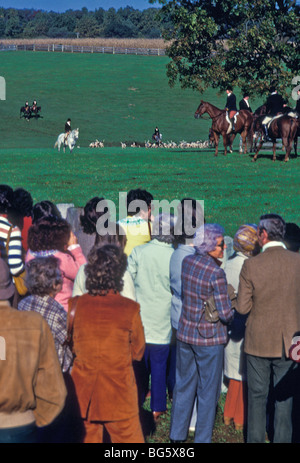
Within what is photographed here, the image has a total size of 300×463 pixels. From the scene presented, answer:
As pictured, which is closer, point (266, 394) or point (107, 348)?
point (107, 348)

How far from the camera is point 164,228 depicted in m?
7.39

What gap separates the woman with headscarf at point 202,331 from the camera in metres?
6.41

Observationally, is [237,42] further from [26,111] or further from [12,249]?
[12,249]

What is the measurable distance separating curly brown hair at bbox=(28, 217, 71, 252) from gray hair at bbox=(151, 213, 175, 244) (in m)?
1.04

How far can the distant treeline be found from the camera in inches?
5837

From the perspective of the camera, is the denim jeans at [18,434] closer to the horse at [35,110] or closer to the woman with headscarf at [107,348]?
the woman with headscarf at [107,348]

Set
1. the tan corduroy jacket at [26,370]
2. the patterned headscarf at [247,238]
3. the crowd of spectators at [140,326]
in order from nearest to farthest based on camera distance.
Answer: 1. the tan corduroy jacket at [26,370]
2. the crowd of spectators at [140,326]
3. the patterned headscarf at [247,238]

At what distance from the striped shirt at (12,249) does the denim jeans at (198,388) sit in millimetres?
1928

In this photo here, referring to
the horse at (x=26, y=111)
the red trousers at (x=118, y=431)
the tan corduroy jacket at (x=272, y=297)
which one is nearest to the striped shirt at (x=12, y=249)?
the red trousers at (x=118, y=431)

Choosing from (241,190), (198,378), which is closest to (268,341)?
(198,378)

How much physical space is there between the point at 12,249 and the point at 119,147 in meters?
35.6

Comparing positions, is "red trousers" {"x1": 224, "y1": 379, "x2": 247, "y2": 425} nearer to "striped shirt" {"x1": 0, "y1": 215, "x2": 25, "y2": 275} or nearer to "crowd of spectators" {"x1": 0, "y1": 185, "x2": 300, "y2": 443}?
"crowd of spectators" {"x1": 0, "y1": 185, "x2": 300, "y2": 443}

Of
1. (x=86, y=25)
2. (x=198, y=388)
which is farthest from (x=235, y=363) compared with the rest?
(x=86, y=25)

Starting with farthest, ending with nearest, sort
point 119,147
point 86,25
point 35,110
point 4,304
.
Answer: point 86,25 → point 35,110 → point 119,147 → point 4,304
